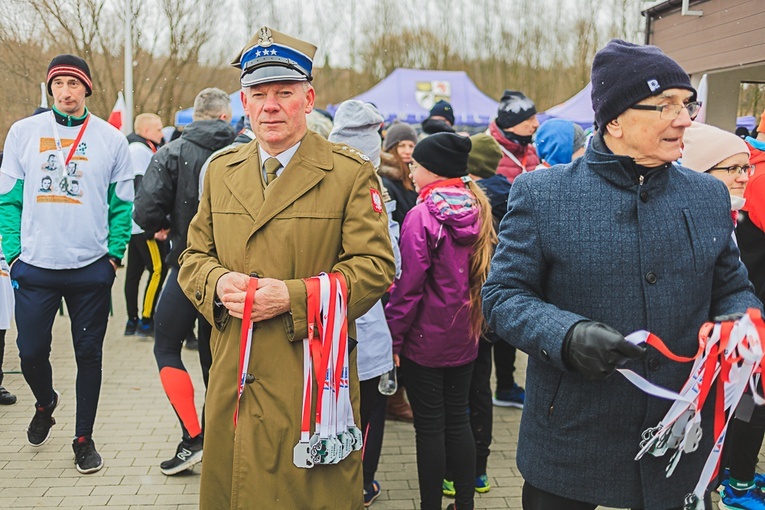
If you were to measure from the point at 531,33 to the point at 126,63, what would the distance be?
61.4ft

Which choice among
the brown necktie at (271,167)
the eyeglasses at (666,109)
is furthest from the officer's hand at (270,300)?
the eyeglasses at (666,109)

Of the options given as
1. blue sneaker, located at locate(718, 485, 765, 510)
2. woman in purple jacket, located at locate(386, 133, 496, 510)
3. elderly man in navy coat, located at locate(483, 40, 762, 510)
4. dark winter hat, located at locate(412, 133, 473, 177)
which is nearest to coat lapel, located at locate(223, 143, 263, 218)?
elderly man in navy coat, located at locate(483, 40, 762, 510)

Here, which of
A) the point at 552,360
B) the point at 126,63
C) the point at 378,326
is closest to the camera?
the point at 552,360

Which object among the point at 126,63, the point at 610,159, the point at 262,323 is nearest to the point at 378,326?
the point at 262,323

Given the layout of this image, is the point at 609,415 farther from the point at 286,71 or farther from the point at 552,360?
the point at 286,71

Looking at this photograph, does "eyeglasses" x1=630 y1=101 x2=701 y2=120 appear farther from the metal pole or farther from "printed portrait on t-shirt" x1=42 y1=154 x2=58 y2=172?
the metal pole

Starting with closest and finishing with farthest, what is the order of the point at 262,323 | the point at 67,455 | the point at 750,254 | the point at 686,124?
the point at 686,124 → the point at 262,323 → the point at 750,254 → the point at 67,455

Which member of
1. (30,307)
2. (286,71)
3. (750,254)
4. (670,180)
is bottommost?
(30,307)

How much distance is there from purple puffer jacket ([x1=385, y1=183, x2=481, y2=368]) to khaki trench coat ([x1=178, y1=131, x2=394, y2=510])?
0.79 metres

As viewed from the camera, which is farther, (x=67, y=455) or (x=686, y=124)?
(x=67, y=455)

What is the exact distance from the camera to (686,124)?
2.11 meters

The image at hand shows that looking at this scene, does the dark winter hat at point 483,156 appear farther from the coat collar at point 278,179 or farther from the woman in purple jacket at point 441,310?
the coat collar at point 278,179

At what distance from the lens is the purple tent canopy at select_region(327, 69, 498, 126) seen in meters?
15.8

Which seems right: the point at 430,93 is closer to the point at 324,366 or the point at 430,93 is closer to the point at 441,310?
the point at 441,310
